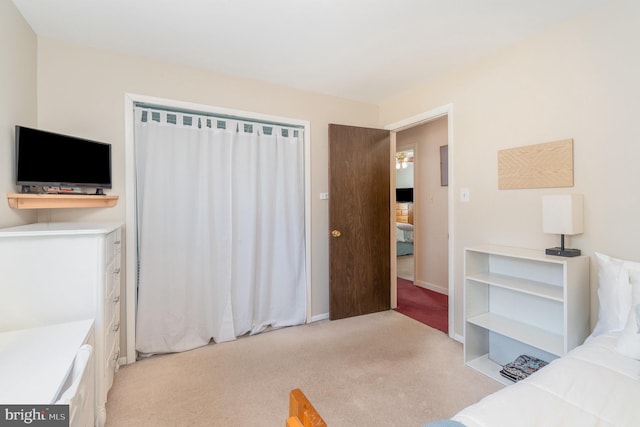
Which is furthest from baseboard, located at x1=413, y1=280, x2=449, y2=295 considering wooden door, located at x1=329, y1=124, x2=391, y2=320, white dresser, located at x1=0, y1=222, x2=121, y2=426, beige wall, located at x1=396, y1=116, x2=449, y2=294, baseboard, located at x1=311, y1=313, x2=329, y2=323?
white dresser, located at x1=0, y1=222, x2=121, y2=426

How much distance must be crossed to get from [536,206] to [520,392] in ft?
5.10

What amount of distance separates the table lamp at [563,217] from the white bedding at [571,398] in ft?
2.54

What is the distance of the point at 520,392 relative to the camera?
1095 mm

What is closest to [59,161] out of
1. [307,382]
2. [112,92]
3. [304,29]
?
[112,92]

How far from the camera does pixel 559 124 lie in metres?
2.04

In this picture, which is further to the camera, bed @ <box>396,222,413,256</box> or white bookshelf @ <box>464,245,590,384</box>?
bed @ <box>396,222,413,256</box>

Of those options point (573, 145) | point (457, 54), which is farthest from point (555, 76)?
point (457, 54)

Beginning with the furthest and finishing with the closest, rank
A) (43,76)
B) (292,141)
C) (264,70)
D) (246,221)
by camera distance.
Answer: (292,141), (246,221), (264,70), (43,76)

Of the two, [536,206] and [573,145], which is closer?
[573,145]

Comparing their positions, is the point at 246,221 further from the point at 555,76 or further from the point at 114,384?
the point at 555,76

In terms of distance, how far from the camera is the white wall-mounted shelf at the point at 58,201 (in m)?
1.76

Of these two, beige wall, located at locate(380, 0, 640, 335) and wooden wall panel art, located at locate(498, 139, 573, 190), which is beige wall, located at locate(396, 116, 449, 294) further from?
wooden wall panel art, located at locate(498, 139, 573, 190)

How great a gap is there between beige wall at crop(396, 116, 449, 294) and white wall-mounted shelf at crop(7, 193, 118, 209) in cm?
399

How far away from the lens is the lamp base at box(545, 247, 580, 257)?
1865mm
